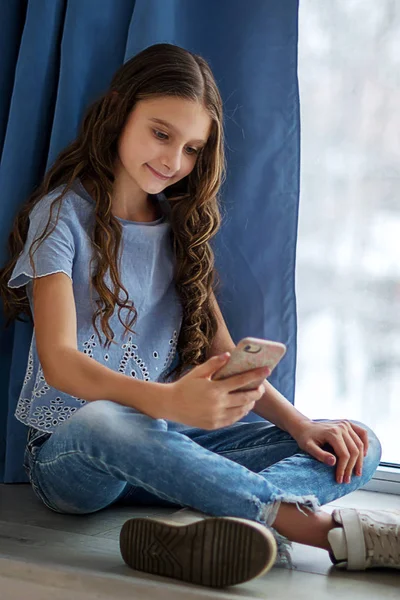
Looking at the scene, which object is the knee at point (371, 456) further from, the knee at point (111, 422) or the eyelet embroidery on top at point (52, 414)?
the eyelet embroidery on top at point (52, 414)

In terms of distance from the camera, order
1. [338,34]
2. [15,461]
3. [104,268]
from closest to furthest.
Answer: [104,268] → [15,461] → [338,34]

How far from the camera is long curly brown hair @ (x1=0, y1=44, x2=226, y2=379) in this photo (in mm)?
1507

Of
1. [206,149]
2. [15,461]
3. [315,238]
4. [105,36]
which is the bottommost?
[15,461]

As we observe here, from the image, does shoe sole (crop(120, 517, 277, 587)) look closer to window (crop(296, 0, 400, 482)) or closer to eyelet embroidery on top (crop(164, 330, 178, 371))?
eyelet embroidery on top (crop(164, 330, 178, 371))

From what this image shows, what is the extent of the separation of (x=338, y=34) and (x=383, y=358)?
76cm

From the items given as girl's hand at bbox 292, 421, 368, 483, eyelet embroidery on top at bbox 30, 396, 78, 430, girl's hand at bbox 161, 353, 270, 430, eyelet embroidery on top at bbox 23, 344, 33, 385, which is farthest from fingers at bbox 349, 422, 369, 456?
eyelet embroidery on top at bbox 23, 344, 33, 385

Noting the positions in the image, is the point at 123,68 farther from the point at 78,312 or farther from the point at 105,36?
the point at 78,312

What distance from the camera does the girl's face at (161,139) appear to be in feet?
4.85

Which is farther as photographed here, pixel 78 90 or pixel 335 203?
pixel 335 203

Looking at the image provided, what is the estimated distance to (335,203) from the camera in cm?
188

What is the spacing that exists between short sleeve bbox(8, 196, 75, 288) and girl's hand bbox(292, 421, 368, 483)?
0.52 metres

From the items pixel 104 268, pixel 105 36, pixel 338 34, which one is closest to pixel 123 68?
pixel 105 36

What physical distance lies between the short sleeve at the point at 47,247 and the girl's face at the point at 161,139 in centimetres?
16

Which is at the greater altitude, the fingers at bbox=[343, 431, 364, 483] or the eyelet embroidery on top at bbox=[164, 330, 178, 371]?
the eyelet embroidery on top at bbox=[164, 330, 178, 371]
